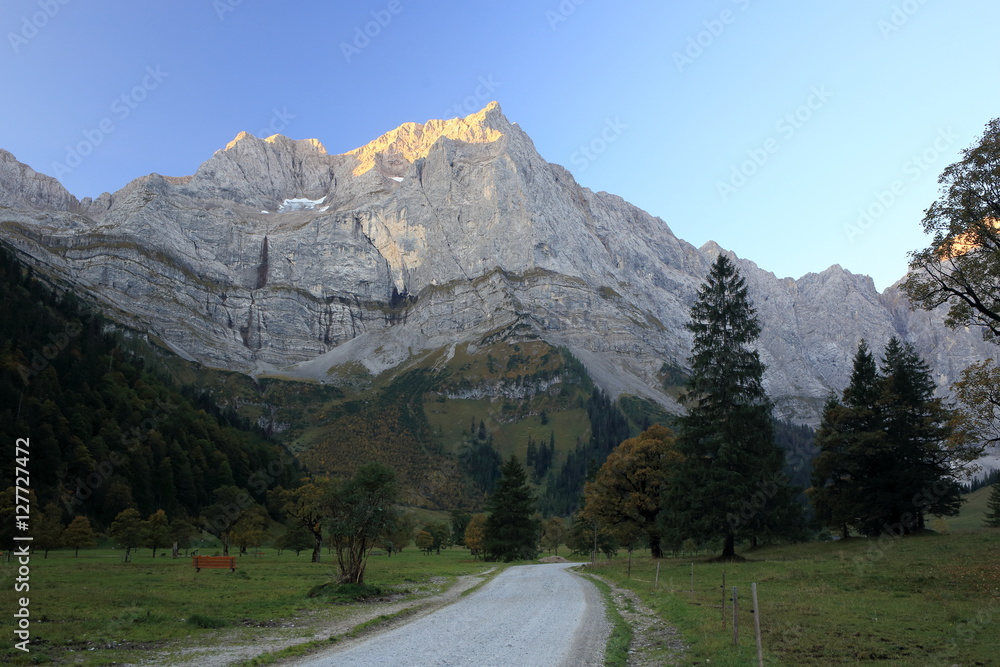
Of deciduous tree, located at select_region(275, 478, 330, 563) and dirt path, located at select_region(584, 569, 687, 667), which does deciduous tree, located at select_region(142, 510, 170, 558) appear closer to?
deciduous tree, located at select_region(275, 478, 330, 563)

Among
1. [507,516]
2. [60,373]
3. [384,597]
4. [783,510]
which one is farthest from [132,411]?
[783,510]

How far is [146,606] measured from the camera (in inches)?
950

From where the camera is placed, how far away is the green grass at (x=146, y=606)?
1606 cm

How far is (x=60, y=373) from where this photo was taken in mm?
111188

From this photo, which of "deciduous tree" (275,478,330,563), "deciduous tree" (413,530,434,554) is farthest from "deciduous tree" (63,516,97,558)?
"deciduous tree" (413,530,434,554)

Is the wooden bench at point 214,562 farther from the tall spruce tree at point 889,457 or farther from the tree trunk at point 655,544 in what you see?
the tall spruce tree at point 889,457

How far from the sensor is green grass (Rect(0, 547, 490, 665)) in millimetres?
16062

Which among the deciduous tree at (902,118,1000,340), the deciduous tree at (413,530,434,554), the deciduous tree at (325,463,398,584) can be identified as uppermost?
the deciduous tree at (902,118,1000,340)

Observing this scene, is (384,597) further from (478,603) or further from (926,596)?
(926,596)

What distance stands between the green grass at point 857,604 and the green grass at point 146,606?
546 inches

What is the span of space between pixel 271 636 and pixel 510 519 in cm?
6110

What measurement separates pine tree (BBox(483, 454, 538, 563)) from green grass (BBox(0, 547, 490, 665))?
108 feet

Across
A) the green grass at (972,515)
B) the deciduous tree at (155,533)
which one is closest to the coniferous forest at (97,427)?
the deciduous tree at (155,533)

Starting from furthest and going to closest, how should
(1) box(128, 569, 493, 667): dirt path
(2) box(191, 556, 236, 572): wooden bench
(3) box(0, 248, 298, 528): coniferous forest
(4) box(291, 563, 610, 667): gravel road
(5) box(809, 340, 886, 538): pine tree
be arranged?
(3) box(0, 248, 298, 528): coniferous forest, (5) box(809, 340, 886, 538): pine tree, (2) box(191, 556, 236, 572): wooden bench, (1) box(128, 569, 493, 667): dirt path, (4) box(291, 563, 610, 667): gravel road
